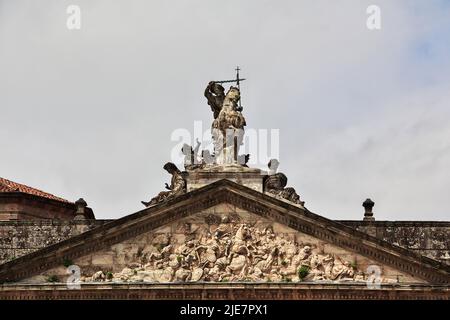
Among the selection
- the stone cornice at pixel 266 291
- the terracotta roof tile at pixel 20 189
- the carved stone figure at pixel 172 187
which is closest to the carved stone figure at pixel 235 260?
the stone cornice at pixel 266 291

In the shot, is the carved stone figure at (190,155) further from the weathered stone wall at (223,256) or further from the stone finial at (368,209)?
the stone finial at (368,209)

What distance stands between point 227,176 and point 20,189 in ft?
31.7

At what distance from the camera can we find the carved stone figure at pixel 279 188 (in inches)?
1385

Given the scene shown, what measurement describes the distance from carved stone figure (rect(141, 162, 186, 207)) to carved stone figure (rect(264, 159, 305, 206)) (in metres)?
2.28

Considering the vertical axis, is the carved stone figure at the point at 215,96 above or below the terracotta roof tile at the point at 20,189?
above

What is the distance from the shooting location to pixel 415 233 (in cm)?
3509

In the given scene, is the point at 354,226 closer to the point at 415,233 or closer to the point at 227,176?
the point at 415,233

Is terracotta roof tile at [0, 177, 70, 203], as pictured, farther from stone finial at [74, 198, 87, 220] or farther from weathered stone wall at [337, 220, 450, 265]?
weathered stone wall at [337, 220, 450, 265]

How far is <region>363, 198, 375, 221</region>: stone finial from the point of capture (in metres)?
35.6

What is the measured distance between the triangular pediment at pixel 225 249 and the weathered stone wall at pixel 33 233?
1381 millimetres
